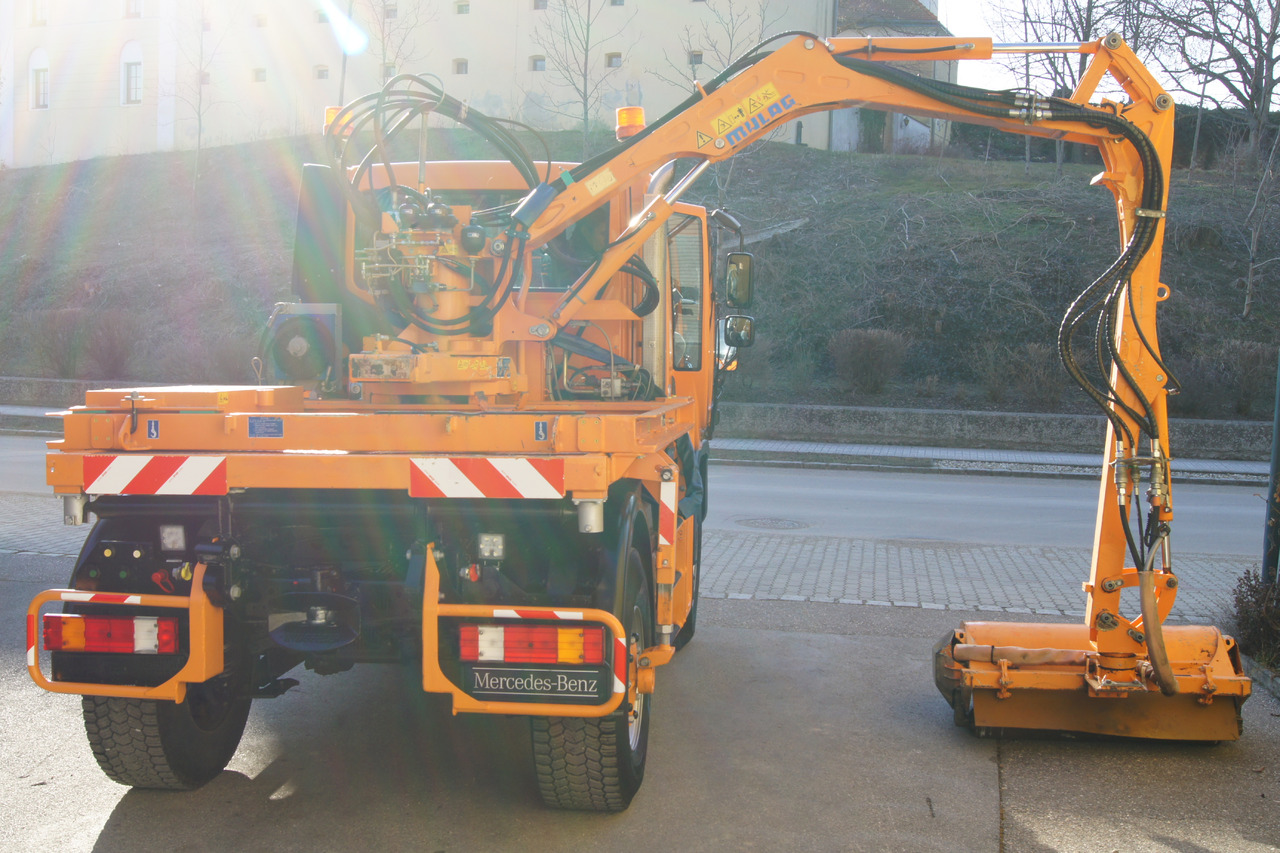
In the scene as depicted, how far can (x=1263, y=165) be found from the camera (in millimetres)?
27203

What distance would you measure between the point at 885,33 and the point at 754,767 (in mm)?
40929

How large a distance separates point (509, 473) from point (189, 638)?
1303 millimetres

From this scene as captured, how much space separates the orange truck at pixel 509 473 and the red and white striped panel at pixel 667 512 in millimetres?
12

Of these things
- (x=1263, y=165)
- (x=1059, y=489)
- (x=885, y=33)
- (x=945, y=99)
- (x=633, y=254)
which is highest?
(x=885, y=33)

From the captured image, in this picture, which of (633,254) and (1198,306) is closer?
(633,254)

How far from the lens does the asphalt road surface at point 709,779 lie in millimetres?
4000

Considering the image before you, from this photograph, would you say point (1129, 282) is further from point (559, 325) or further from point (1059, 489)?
point (1059, 489)

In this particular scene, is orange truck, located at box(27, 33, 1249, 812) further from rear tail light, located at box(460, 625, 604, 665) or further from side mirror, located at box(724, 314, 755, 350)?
side mirror, located at box(724, 314, 755, 350)

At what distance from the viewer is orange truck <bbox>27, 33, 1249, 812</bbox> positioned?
379 cm

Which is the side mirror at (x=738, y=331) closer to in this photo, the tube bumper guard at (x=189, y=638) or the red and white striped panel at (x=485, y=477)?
the red and white striped panel at (x=485, y=477)

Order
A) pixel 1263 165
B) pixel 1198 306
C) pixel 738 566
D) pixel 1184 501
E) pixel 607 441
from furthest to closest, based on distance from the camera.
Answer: pixel 1263 165 → pixel 1198 306 → pixel 1184 501 → pixel 738 566 → pixel 607 441

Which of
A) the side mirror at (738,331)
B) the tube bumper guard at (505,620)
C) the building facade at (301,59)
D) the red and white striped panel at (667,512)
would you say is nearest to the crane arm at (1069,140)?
the red and white striped panel at (667,512)

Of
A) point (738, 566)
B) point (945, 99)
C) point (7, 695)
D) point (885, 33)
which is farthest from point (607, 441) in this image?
point (885, 33)

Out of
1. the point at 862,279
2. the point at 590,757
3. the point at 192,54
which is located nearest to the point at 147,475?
the point at 590,757
